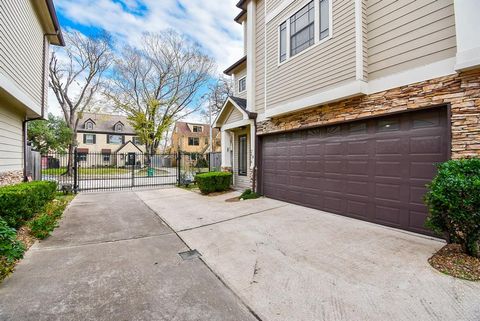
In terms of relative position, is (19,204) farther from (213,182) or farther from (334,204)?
(334,204)

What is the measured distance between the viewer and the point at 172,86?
24.5 metres

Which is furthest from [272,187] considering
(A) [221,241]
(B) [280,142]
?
(A) [221,241]

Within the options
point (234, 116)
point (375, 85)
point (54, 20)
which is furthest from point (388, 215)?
point (54, 20)

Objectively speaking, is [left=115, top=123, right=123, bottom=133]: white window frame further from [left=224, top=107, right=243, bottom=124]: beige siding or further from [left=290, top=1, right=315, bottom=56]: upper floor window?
[left=290, top=1, right=315, bottom=56]: upper floor window

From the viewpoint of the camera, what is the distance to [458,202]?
3119mm

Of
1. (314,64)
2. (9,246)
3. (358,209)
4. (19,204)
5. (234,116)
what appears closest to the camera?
(9,246)

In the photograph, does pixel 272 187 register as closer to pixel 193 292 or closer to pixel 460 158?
pixel 460 158

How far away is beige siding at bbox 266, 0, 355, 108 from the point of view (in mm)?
5336

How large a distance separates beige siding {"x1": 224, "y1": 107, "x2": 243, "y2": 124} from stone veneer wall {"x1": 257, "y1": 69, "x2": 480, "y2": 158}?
4.65 meters

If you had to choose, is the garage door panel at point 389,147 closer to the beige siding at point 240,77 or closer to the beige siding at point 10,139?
the beige siding at point 240,77

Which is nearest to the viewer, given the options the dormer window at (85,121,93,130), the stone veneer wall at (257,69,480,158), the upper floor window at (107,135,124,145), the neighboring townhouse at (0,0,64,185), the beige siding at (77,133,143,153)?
the stone veneer wall at (257,69,480,158)

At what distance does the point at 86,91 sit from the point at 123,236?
70.1ft

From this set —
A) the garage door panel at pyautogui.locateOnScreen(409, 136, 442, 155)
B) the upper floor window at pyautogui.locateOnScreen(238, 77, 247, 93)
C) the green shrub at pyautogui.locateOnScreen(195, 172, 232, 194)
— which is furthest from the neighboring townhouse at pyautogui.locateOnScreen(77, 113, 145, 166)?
the garage door panel at pyautogui.locateOnScreen(409, 136, 442, 155)

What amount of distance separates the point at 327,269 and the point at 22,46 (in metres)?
9.13
